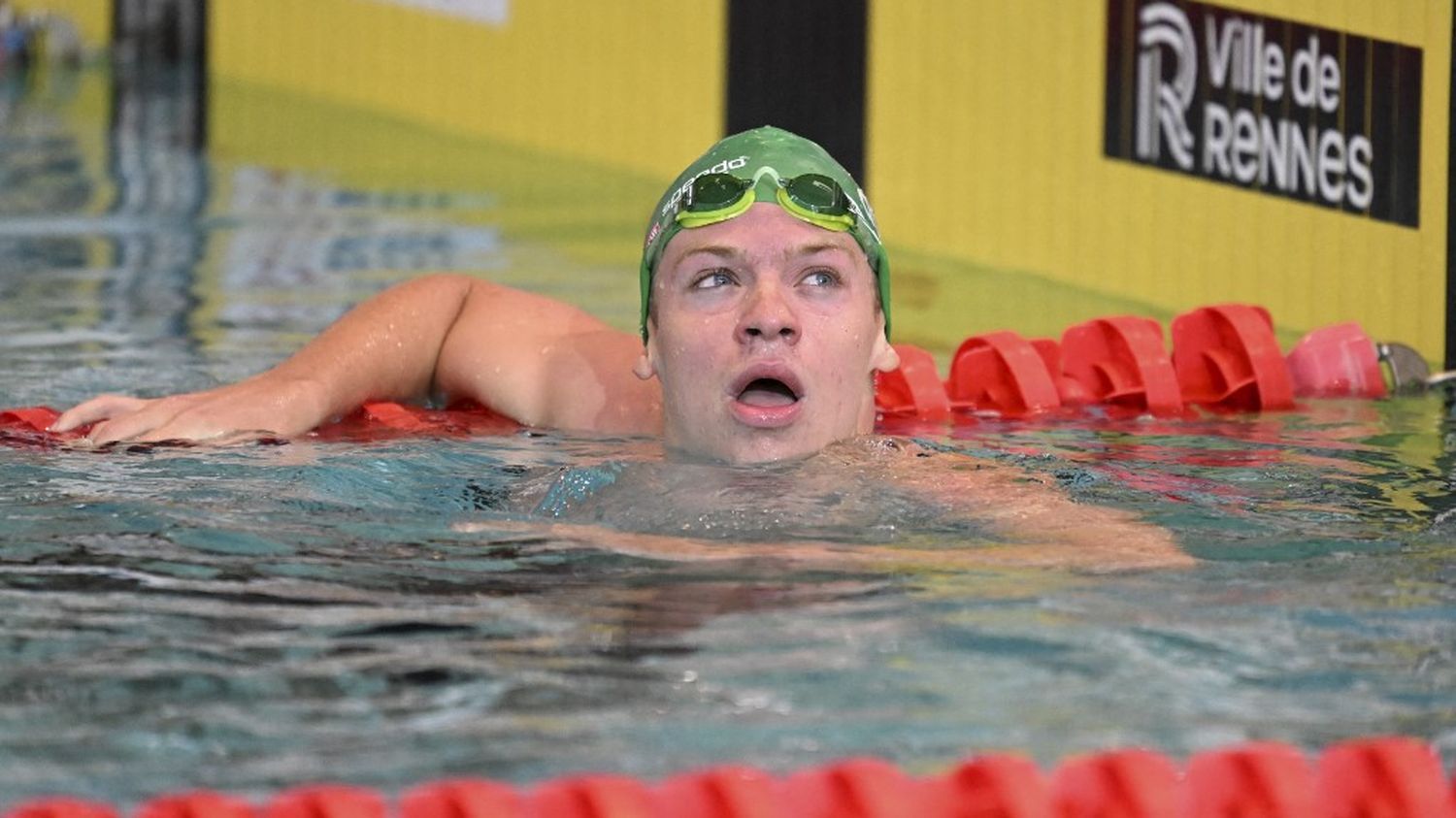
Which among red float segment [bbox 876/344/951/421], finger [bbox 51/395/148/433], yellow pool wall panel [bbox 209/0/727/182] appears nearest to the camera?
finger [bbox 51/395/148/433]

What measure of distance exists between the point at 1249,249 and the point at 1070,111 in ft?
3.13

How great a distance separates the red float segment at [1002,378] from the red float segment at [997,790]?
8.06 ft

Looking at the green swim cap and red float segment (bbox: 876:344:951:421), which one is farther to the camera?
red float segment (bbox: 876:344:951:421)

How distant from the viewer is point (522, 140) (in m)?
10.2

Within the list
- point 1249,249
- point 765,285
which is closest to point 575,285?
point 1249,249

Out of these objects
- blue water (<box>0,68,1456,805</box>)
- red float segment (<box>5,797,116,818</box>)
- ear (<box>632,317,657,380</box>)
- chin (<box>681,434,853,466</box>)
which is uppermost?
ear (<box>632,317,657,380</box>)

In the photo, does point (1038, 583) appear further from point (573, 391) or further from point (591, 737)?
point (573, 391)

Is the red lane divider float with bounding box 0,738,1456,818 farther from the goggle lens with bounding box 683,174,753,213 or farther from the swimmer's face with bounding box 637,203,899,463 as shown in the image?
the goggle lens with bounding box 683,174,753,213

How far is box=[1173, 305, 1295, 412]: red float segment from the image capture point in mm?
4684

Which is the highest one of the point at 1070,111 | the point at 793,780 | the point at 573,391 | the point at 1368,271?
the point at 1070,111

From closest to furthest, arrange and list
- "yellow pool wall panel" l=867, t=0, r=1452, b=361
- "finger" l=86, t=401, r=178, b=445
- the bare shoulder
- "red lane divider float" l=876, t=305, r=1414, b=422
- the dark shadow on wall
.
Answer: "finger" l=86, t=401, r=178, b=445 → the bare shoulder → "red lane divider float" l=876, t=305, r=1414, b=422 → "yellow pool wall panel" l=867, t=0, r=1452, b=361 → the dark shadow on wall

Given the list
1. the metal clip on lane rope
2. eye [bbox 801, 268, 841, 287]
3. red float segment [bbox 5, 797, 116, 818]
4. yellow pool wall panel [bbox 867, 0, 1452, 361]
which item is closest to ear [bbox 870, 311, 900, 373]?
eye [bbox 801, 268, 841, 287]

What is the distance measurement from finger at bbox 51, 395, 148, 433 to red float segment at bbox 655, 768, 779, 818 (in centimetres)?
205

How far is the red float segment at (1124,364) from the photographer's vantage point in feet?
15.2
